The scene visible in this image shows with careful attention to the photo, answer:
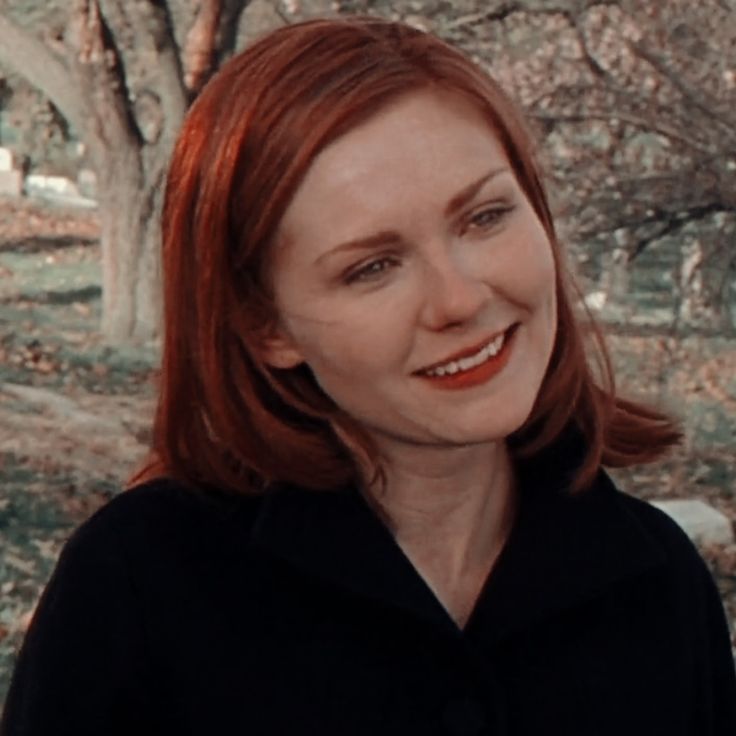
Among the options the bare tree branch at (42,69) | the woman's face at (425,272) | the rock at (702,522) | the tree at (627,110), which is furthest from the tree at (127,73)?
the woman's face at (425,272)

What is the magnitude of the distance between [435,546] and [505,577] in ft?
0.17

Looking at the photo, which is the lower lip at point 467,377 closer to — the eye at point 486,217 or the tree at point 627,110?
the eye at point 486,217

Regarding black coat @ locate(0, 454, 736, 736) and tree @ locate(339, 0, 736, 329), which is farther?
tree @ locate(339, 0, 736, 329)

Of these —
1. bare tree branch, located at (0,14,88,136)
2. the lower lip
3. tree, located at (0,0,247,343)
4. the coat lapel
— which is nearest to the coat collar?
the coat lapel

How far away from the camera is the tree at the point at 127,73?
1579 mm

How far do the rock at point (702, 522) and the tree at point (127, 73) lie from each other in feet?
Answer: 2.41

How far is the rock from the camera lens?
173 centimetres

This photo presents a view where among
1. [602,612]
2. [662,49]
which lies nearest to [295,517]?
[602,612]

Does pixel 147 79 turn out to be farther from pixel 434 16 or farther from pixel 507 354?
pixel 507 354

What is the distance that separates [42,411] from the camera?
1.63 metres

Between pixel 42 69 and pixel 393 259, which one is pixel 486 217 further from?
pixel 42 69

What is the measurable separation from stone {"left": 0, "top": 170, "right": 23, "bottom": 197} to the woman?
0.84m

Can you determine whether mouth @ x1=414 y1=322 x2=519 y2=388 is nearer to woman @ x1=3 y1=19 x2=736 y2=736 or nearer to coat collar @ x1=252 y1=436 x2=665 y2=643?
woman @ x1=3 y1=19 x2=736 y2=736

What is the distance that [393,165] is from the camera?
0.73 m
